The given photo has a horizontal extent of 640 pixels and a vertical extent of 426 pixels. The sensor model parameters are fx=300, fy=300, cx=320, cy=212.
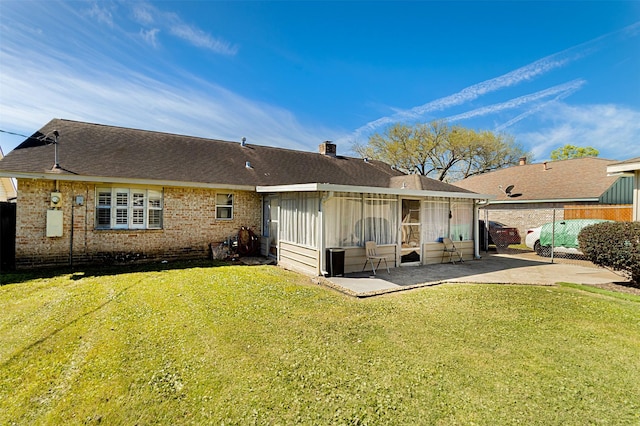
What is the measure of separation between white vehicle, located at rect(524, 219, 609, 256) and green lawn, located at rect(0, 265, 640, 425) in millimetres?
6341

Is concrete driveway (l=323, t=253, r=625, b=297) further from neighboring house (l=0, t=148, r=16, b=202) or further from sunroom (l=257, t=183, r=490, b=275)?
neighboring house (l=0, t=148, r=16, b=202)

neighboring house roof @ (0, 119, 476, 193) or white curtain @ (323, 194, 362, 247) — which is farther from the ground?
neighboring house roof @ (0, 119, 476, 193)

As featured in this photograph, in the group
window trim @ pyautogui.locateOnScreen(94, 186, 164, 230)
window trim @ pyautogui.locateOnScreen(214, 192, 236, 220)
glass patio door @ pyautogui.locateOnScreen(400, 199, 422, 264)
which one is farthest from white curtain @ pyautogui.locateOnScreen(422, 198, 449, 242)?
window trim @ pyautogui.locateOnScreen(94, 186, 164, 230)

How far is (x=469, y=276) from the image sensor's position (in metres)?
8.48

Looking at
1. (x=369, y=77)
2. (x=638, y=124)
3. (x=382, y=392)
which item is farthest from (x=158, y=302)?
(x=638, y=124)

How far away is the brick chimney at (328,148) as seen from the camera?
18641 mm

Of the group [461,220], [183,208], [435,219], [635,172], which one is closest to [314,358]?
[435,219]

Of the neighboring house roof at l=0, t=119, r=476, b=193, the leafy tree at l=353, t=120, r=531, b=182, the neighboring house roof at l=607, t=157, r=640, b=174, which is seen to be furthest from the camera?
the leafy tree at l=353, t=120, r=531, b=182

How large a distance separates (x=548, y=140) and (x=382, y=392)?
38.2 metres

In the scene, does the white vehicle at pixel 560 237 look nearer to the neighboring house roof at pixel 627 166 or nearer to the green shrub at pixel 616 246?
the neighboring house roof at pixel 627 166

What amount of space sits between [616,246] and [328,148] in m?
14.0

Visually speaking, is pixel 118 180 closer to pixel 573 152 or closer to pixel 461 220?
pixel 461 220

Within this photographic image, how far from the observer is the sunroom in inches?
324

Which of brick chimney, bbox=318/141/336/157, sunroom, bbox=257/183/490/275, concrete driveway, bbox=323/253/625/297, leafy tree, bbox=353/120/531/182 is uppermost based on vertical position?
leafy tree, bbox=353/120/531/182
